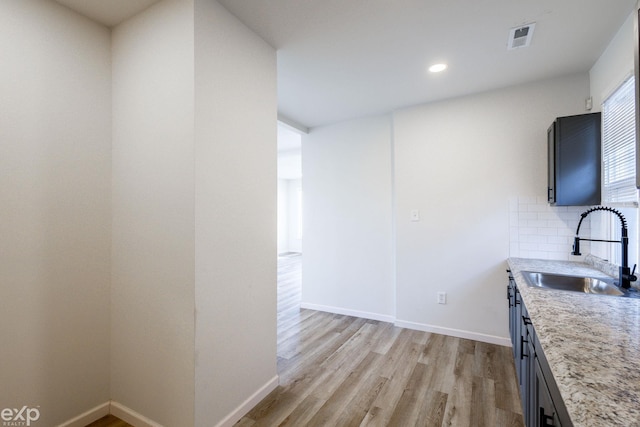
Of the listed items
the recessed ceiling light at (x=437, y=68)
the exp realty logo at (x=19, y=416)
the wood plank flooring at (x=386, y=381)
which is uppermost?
the recessed ceiling light at (x=437, y=68)

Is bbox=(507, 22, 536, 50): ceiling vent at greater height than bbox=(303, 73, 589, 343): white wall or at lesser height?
greater

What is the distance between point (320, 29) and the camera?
6.76ft

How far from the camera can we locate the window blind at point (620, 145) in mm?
1928

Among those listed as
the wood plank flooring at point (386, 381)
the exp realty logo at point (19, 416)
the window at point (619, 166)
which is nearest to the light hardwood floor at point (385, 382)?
the wood plank flooring at point (386, 381)

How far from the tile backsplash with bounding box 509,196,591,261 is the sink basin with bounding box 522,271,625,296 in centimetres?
76

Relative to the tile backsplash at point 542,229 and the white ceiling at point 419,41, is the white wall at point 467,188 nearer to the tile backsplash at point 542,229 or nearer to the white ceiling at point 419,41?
the tile backsplash at point 542,229

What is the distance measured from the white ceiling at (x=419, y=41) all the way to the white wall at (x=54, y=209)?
1.09m

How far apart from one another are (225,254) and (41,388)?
1.32 m

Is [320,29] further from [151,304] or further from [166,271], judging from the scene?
[151,304]

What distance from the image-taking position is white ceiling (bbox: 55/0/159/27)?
5.86 feet

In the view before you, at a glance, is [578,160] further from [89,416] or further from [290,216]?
[290,216]

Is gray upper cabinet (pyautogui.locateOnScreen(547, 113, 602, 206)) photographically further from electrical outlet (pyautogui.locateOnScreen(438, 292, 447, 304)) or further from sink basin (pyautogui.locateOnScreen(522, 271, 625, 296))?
electrical outlet (pyautogui.locateOnScreen(438, 292, 447, 304))

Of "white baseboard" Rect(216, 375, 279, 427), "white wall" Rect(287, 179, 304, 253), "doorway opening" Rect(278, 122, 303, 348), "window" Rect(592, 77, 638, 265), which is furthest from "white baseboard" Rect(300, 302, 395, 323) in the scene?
"white wall" Rect(287, 179, 304, 253)

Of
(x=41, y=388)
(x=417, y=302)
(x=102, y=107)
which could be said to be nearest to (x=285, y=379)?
(x=41, y=388)
